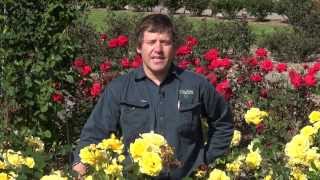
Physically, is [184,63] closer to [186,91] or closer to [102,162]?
[186,91]

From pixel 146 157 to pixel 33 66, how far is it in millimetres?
2638

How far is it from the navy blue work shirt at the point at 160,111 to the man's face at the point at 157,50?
0.36 feet

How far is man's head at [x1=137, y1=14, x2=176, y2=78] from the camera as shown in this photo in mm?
3014

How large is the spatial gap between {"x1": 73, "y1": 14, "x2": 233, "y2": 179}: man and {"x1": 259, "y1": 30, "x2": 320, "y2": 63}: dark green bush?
30.0 ft

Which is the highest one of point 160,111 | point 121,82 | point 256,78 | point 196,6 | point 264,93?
point 121,82

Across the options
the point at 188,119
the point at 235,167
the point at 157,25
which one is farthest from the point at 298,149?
the point at 157,25

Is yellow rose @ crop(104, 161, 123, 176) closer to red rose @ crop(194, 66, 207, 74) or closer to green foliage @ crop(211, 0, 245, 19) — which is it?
red rose @ crop(194, 66, 207, 74)

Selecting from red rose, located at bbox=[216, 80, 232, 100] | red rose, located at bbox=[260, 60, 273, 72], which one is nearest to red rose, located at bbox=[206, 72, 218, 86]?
red rose, located at bbox=[216, 80, 232, 100]

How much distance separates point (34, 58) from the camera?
466 centimetres

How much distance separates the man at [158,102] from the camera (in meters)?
3.04

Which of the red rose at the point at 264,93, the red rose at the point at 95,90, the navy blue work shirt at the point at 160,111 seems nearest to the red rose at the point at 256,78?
the red rose at the point at 264,93

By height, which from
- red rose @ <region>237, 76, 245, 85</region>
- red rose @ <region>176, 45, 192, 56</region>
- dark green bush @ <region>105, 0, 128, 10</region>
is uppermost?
red rose @ <region>176, 45, 192, 56</region>

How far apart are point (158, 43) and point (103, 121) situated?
432mm

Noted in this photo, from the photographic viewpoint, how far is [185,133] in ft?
10.2
